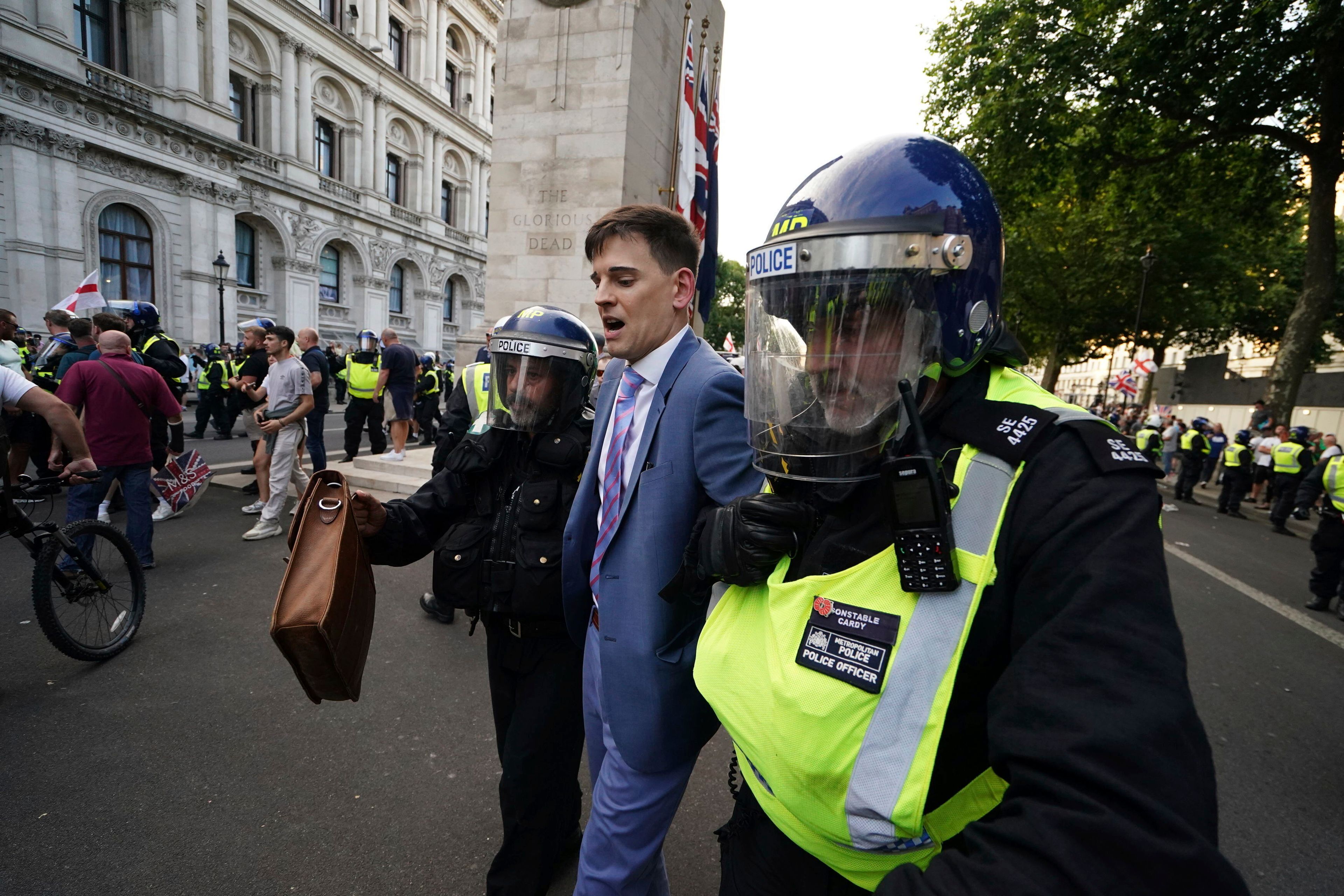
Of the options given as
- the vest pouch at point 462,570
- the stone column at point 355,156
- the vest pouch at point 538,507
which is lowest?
the vest pouch at point 462,570

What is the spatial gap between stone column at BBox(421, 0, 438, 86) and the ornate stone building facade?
91 mm

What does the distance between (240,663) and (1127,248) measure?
1103 inches

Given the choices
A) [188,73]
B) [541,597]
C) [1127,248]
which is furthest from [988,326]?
[188,73]

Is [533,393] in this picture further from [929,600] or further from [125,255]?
[125,255]

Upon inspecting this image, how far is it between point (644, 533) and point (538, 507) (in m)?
0.53

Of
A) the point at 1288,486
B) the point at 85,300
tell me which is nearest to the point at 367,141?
the point at 85,300

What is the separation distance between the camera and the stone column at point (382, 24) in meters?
31.3

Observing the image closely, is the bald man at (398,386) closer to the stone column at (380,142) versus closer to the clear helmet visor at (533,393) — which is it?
the clear helmet visor at (533,393)

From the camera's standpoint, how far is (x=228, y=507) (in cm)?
707

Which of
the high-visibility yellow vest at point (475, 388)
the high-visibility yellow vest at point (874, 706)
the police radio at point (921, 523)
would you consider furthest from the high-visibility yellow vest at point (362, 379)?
the police radio at point (921, 523)

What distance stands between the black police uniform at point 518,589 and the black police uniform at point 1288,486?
13.4 metres

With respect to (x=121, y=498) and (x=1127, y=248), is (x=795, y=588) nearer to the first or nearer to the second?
(x=121, y=498)

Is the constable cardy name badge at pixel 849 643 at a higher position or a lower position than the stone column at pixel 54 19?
lower

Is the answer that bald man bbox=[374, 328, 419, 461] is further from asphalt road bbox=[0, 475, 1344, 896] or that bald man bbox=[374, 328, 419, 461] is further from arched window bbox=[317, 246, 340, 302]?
arched window bbox=[317, 246, 340, 302]
